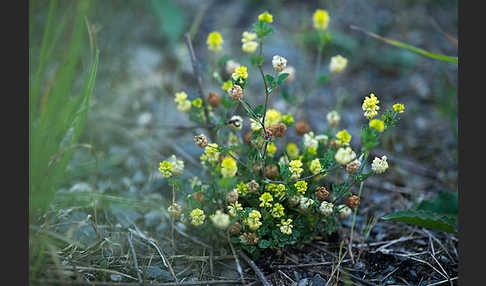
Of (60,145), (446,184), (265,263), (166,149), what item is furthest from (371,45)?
(60,145)

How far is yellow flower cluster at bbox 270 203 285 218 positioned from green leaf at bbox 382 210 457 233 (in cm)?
39

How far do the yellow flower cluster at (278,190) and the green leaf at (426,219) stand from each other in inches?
15.1

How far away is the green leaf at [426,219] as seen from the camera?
140 centimetres

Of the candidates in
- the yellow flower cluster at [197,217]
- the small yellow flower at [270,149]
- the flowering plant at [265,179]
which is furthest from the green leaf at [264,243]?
the small yellow flower at [270,149]

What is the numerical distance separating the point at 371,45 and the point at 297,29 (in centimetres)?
58

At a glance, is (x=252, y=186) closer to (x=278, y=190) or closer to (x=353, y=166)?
(x=278, y=190)

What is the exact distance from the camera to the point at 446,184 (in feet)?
6.31

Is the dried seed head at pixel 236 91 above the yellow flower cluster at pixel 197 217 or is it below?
above

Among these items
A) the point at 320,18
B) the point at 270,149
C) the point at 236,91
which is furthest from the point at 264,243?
the point at 320,18

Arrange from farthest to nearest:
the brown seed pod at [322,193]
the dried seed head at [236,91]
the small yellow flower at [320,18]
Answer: the small yellow flower at [320,18] < the brown seed pod at [322,193] < the dried seed head at [236,91]

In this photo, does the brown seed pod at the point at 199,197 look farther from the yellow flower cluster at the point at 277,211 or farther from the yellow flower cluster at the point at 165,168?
the yellow flower cluster at the point at 277,211

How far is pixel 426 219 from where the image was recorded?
1.42m

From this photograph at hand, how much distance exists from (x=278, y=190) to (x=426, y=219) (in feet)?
1.83

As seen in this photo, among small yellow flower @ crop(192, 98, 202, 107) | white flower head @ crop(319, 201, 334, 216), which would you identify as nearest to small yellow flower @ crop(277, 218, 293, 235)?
white flower head @ crop(319, 201, 334, 216)
